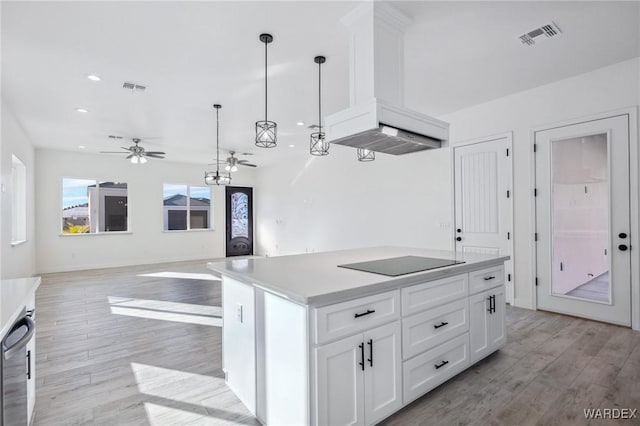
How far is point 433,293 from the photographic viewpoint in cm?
214

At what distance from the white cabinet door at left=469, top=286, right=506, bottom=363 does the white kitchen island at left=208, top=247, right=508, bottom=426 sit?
0.02 m

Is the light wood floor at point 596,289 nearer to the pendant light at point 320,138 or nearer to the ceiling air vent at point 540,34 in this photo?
the ceiling air vent at point 540,34

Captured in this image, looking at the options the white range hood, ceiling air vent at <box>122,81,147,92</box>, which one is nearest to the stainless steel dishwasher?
the white range hood

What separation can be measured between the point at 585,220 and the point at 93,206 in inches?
386

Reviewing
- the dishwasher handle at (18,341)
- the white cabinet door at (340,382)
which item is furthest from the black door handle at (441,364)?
the dishwasher handle at (18,341)

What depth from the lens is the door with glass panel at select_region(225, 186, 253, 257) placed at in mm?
10117

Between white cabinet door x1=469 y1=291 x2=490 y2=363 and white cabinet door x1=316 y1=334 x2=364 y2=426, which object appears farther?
white cabinet door x1=469 y1=291 x2=490 y2=363

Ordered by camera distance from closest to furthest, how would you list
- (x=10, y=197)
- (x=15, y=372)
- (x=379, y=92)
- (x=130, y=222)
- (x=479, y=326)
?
1. (x=15, y=372)
2. (x=379, y=92)
3. (x=479, y=326)
4. (x=10, y=197)
5. (x=130, y=222)

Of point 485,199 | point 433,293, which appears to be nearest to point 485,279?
point 433,293

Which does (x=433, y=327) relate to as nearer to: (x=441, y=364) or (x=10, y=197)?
(x=441, y=364)

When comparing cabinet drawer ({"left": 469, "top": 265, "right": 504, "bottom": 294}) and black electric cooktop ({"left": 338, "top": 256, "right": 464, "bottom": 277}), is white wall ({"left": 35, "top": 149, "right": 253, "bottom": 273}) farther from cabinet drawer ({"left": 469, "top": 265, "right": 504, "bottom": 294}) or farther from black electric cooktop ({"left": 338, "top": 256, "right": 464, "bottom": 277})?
cabinet drawer ({"left": 469, "top": 265, "right": 504, "bottom": 294})

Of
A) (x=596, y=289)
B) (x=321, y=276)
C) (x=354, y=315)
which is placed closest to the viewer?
(x=354, y=315)

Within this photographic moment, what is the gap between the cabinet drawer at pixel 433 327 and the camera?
6.48ft

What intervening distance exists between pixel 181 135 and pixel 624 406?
6880mm
